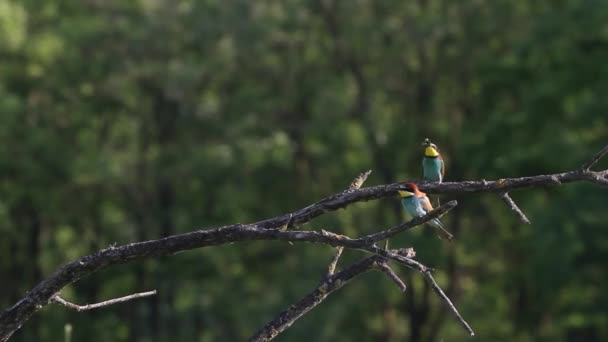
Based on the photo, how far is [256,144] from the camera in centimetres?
2733

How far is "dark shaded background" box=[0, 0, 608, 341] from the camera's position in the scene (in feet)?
85.4

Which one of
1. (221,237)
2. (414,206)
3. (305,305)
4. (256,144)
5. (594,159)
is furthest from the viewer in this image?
(256,144)

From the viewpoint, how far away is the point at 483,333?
90.8ft

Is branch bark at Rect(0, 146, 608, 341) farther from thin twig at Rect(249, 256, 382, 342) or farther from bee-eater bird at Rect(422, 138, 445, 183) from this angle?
bee-eater bird at Rect(422, 138, 445, 183)

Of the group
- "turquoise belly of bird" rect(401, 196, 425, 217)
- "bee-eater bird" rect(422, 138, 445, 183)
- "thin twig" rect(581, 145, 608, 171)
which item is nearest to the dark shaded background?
"bee-eater bird" rect(422, 138, 445, 183)

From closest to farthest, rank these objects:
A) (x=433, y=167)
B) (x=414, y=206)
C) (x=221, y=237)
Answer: (x=221, y=237)
(x=414, y=206)
(x=433, y=167)

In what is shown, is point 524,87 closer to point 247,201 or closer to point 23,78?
point 247,201

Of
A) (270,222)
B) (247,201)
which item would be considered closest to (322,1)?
(247,201)

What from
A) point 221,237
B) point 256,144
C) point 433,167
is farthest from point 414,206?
point 256,144

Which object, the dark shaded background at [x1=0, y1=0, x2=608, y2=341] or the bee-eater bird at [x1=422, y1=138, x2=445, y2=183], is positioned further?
the dark shaded background at [x1=0, y1=0, x2=608, y2=341]

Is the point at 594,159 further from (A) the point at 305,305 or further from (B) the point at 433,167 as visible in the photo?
(B) the point at 433,167

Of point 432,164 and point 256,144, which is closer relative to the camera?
point 432,164

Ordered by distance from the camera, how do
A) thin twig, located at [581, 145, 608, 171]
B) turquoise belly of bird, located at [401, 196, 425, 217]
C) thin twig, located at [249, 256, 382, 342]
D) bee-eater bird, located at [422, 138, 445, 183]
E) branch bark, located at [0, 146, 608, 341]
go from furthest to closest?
bee-eater bird, located at [422, 138, 445, 183] → turquoise belly of bird, located at [401, 196, 425, 217] → thin twig, located at [249, 256, 382, 342] → branch bark, located at [0, 146, 608, 341] → thin twig, located at [581, 145, 608, 171]

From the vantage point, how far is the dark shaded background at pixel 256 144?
85.4ft
